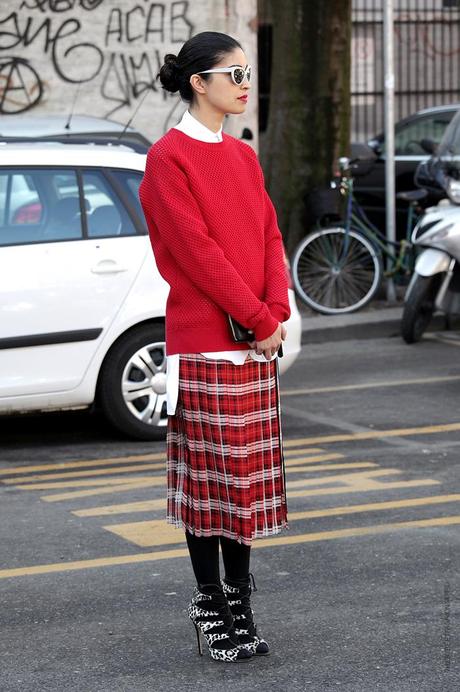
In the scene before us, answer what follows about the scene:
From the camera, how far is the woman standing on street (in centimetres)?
431

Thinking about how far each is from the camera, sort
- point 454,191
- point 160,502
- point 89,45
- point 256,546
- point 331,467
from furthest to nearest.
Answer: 1. point 89,45
2. point 454,191
3. point 331,467
4. point 160,502
5. point 256,546

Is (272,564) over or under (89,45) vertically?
under

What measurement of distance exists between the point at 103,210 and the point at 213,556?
3.84 meters

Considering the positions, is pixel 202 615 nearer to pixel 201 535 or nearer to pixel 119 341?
pixel 201 535

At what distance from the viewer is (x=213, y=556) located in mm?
4500

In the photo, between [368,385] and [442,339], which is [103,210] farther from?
[442,339]

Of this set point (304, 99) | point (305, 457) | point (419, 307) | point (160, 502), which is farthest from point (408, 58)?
point (160, 502)

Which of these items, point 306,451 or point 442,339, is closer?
point 306,451

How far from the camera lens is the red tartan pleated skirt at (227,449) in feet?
14.4

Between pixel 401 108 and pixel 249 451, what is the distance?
20720 mm

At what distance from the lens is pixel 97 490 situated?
6910 millimetres

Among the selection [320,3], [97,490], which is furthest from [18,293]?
[320,3]

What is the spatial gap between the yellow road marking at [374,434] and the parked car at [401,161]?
7.22 meters

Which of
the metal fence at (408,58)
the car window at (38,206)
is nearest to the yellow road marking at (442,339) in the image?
the car window at (38,206)
